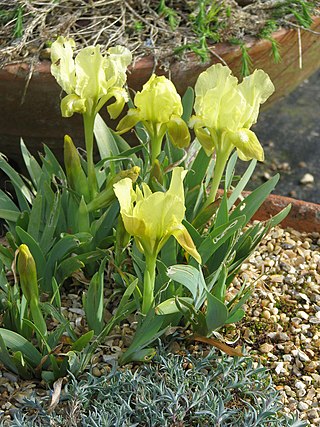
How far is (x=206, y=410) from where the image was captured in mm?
1630

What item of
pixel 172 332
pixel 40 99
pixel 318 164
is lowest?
pixel 318 164

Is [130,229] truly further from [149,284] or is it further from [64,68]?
[64,68]

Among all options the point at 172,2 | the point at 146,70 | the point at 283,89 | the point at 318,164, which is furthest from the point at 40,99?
the point at 318,164

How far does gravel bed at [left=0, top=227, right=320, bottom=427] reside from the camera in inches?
70.4

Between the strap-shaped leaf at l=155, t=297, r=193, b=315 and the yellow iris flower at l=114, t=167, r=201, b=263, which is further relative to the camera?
the strap-shaped leaf at l=155, t=297, r=193, b=315

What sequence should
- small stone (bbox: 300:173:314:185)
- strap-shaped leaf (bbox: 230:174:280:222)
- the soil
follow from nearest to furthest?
1. strap-shaped leaf (bbox: 230:174:280:222)
2. the soil
3. small stone (bbox: 300:173:314:185)

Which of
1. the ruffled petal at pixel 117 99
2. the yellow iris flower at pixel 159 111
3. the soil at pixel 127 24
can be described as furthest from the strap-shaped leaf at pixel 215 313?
the soil at pixel 127 24

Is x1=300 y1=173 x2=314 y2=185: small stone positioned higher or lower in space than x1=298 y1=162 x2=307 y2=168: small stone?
lower

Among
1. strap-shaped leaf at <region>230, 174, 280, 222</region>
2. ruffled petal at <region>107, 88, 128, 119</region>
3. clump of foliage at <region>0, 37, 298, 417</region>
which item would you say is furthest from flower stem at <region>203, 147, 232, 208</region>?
ruffled petal at <region>107, 88, 128, 119</region>

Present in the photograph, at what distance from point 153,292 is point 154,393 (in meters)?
0.23

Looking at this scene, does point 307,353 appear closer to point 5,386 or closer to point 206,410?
point 206,410

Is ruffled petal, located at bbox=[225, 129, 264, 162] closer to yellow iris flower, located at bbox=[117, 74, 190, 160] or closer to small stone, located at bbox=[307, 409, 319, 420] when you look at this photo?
yellow iris flower, located at bbox=[117, 74, 190, 160]

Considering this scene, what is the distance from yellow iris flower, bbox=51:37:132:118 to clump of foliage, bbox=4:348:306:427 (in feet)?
1.78

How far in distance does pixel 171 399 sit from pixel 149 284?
0.76ft
